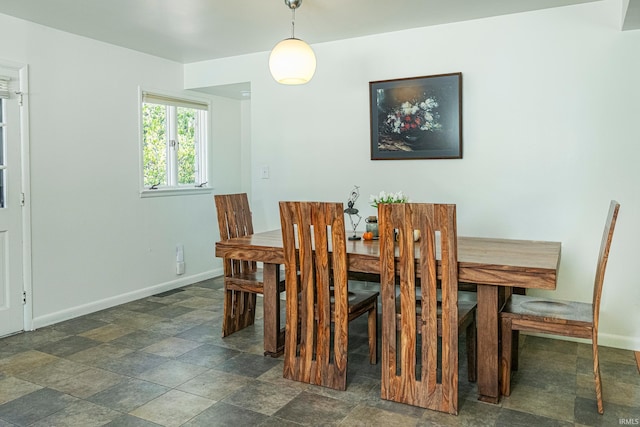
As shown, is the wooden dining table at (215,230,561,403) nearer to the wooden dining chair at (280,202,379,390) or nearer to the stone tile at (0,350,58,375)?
the wooden dining chair at (280,202,379,390)

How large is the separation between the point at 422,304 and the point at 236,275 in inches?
59.8

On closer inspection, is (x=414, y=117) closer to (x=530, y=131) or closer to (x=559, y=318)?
(x=530, y=131)

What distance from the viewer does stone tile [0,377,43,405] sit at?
2414mm

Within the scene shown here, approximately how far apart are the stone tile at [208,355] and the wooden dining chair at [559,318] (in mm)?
1570

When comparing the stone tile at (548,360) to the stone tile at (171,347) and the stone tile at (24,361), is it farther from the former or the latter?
the stone tile at (24,361)

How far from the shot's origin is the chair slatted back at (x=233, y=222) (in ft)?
10.9

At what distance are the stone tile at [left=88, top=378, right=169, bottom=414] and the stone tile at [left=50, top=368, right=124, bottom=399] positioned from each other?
0.05 meters

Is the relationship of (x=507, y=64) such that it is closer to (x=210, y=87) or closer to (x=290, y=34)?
(x=290, y=34)

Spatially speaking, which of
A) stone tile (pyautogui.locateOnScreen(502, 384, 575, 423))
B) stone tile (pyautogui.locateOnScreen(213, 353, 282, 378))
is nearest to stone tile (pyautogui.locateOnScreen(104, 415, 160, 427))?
stone tile (pyautogui.locateOnScreen(213, 353, 282, 378))

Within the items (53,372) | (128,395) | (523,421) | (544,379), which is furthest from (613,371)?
(53,372)

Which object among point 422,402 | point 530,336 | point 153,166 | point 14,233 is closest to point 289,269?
point 422,402

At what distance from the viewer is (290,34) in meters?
3.73

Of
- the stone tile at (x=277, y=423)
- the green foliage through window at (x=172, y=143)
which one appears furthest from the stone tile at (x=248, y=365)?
the green foliage through window at (x=172, y=143)

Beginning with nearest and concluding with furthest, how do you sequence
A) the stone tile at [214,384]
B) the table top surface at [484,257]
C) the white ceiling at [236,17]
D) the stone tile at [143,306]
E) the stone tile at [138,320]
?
the table top surface at [484,257] < the stone tile at [214,384] < the white ceiling at [236,17] < the stone tile at [138,320] < the stone tile at [143,306]
